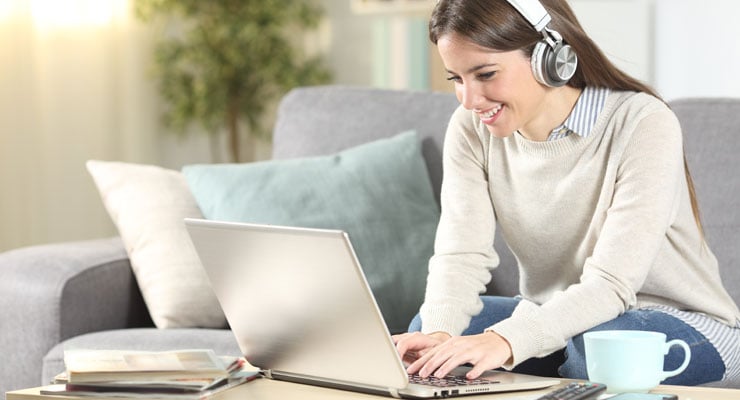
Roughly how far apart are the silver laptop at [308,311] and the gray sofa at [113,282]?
0.60 meters

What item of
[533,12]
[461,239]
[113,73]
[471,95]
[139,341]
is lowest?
[139,341]

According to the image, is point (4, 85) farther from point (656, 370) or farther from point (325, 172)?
point (656, 370)

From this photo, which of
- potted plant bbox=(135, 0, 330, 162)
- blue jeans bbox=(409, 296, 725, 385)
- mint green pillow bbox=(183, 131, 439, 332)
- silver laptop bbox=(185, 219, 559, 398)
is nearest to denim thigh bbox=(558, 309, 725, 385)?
blue jeans bbox=(409, 296, 725, 385)

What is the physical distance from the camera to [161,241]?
2.24m

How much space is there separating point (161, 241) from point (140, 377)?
1008mm

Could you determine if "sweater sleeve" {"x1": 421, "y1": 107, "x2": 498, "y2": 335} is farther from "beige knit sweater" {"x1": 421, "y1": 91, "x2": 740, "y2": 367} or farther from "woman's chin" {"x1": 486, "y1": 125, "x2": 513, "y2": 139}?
"woman's chin" {"x1": 486, "y1": 125, "x2": 513, "y2": 139}

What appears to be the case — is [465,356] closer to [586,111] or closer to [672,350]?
[672,350]

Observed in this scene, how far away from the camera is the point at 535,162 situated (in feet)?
5.71

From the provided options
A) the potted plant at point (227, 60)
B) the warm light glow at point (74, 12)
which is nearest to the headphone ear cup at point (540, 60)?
the warm light glow at point (74, 12)

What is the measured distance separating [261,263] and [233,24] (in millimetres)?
3069

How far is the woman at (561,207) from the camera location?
1532mm

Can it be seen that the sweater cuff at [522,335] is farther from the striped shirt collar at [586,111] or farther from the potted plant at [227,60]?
the potted plant at [227,60]

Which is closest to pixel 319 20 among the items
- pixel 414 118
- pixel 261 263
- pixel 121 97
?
pixel 121 97

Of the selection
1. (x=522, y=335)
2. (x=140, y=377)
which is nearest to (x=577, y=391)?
(x=522, y=335)
